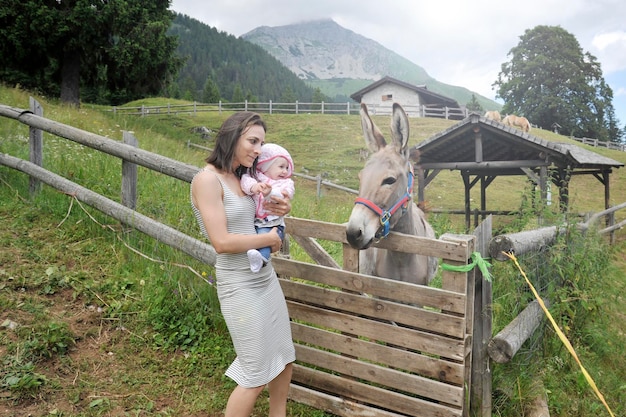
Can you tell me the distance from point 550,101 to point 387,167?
165 feet

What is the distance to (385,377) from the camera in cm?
260

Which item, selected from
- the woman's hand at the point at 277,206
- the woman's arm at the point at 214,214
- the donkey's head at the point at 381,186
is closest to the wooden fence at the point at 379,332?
the donkey's head at the point at 381,186

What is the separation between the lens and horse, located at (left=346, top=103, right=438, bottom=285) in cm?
264

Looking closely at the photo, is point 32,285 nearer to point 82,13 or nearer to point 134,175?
point 134,175

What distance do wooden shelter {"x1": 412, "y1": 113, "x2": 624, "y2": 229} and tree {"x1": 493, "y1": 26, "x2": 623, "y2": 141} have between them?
126 ft

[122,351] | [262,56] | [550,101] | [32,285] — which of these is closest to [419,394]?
[122,351]

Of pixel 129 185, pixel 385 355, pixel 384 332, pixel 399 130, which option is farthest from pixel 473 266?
pixel 129 185

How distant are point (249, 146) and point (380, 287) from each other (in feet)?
4.13

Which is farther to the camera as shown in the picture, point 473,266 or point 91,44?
point 91,44

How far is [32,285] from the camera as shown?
3422 mm


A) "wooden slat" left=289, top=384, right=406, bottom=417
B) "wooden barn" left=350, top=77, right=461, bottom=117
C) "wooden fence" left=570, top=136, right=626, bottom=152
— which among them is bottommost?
"wooden slat" left=289, top=384, right=406, bottom=417

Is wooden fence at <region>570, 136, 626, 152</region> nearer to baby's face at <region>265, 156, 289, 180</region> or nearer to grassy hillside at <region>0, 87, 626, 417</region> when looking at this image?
grassy hillside at <region>0, 87, 626, 417</region>

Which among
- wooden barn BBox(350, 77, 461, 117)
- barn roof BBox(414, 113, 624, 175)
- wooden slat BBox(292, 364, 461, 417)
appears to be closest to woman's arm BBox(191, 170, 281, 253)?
wooden slat BBox(292, 364, 461, 417)

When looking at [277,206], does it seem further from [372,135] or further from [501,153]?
[501,153]
